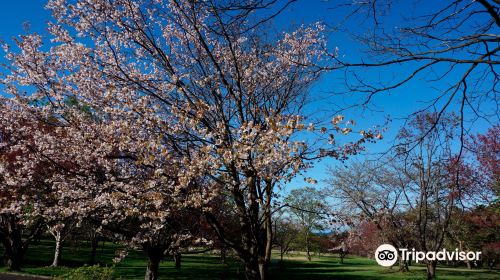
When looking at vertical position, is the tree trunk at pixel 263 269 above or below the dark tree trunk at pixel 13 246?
above

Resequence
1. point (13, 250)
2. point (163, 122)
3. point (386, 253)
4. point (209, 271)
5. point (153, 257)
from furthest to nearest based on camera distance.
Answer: point (209, 271), point (386, 253), point (13, 250), point (153, 257), point (163, 122)

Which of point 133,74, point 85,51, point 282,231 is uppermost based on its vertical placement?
point 85,51

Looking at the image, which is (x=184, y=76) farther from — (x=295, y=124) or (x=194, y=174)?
(x=295, y=124)

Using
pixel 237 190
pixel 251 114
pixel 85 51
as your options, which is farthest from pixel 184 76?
pixel 237 190

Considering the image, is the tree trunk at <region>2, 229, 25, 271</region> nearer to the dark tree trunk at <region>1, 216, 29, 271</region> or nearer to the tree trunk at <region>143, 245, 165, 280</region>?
the dark tree trunk at <region>1, 216, 29, 271</region>

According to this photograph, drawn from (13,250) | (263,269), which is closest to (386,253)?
(263,269)

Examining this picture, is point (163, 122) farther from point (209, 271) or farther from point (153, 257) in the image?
point (209, 271)

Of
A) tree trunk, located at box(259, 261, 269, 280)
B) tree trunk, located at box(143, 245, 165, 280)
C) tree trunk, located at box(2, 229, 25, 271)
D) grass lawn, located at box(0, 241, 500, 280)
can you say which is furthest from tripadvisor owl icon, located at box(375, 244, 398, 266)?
tree trunk, located at box(2, 229, 25, 271)

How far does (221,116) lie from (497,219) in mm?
25059

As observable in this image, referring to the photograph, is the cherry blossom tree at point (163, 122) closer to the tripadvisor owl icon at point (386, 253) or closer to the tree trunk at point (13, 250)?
the tree trunk at point (13, 250)

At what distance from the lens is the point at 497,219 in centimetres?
2531

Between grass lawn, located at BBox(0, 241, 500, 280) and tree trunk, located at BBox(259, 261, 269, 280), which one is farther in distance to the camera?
grass lawn, located at BBox(0, 241, 500, 280)

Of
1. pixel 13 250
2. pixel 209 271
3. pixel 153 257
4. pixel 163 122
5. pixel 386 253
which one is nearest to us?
pixel 163 122

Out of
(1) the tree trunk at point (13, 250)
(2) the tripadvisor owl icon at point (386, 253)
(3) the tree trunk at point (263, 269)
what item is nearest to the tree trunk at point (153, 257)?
(3) the tree trunk at point (263, 269)
